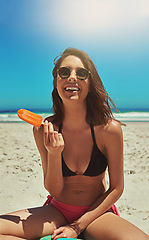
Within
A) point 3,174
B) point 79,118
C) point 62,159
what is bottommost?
point 3,174

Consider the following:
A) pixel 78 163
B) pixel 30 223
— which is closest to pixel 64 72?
pixel 78 163

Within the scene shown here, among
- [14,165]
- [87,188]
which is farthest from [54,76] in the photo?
[14,165]

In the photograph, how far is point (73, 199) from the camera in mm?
2447

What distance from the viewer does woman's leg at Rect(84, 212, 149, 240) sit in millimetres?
1917

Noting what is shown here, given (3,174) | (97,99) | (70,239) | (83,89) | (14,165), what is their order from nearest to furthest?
(70,239)
(83,89)
(97,99)
(3,174)
(14,165)

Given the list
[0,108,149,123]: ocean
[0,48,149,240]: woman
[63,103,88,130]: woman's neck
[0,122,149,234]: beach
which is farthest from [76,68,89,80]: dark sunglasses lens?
[0,108,149,123]: ocean

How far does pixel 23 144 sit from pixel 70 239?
243 inches

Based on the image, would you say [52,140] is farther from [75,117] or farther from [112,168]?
[112,168]

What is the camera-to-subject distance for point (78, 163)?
2412 mm

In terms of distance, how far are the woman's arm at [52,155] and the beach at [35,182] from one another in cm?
171

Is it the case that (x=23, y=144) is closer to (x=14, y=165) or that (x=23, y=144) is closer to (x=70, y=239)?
(x=14, y=165)

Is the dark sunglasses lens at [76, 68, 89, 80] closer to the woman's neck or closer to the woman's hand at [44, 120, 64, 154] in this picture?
the woman's neck

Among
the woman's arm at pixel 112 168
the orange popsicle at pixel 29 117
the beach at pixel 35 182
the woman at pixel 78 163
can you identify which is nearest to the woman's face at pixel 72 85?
the woman at pixel 78 163

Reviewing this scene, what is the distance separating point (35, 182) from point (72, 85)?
10.8 feet
